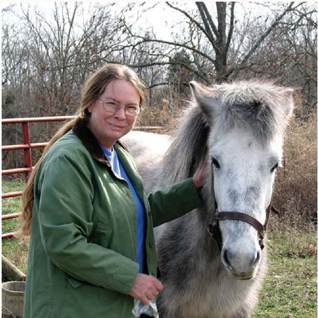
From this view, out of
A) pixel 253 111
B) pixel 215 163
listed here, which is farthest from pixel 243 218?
pixel 253 111

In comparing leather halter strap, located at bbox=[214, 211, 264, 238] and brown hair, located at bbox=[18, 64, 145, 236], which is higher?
brown hair, located at bbox=[18, 64, 145, 236]

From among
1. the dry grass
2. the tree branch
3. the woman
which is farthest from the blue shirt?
the tree branch

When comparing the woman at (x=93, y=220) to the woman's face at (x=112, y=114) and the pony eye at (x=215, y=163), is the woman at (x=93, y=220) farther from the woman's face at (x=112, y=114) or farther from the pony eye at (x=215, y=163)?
the pony eye at (x=215, y=163)

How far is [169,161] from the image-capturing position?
2691mm

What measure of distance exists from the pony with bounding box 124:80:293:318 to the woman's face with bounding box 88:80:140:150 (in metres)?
0.50

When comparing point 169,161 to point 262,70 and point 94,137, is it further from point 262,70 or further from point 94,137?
point 262,70

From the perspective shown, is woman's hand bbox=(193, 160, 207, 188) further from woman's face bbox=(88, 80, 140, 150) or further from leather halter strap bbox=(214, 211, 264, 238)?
woman's face bbox=(88, 80, 140, 150)

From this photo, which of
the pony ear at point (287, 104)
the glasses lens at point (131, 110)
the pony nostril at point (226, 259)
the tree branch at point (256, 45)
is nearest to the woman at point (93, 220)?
the glasses lens at point (131, 110)

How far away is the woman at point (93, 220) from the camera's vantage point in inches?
58.6

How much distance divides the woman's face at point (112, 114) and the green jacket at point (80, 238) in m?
0.07

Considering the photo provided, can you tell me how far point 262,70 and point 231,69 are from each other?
2.90ft

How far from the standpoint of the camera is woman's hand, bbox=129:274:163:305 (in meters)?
1.58

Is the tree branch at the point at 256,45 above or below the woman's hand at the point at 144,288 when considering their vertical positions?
above

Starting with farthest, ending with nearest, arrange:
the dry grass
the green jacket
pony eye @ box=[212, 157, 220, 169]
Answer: the dry grass
pony eye @ box=[212, 157, 220, 169]
the green jacket
